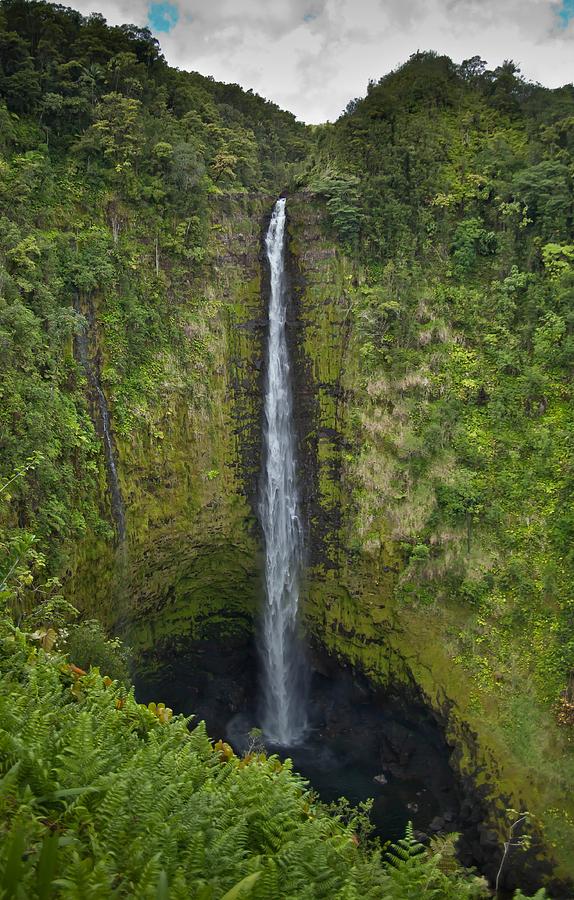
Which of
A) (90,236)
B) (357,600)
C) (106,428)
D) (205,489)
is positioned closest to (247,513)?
(205,489)

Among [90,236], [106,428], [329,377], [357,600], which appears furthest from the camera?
[329,377]

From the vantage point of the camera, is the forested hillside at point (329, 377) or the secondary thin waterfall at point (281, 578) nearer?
the forested hillside at point (329, 377)

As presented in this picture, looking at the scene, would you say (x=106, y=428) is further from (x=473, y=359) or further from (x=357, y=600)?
(x=473, y=359)

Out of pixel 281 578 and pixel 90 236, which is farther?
pixel 281 578

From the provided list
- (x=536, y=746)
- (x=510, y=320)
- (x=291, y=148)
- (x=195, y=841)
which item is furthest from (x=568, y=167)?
(x=195, y=841)

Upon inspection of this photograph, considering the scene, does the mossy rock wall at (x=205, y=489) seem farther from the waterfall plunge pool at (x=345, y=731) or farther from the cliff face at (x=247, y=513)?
the waterfall plunge pool at (x=345, y=731)

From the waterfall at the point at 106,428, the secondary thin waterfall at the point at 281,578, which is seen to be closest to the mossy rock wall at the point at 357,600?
the secondary thin waterfall at the point at 281,578
